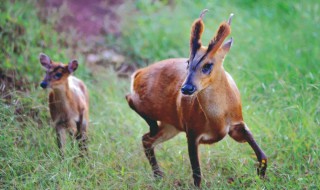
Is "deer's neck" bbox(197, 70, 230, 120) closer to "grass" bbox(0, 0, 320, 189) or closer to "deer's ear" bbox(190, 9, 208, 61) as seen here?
"deer's ear" bbox(190, 9, 208, 61)

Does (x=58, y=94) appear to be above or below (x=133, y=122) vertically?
above

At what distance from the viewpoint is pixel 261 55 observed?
8.99 m

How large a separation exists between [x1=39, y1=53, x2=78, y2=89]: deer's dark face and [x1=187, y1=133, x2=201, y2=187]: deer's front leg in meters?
2.00

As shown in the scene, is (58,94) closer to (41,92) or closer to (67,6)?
(41,92)

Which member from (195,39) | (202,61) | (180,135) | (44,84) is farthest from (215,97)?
(44,84)

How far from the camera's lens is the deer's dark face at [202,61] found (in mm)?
5538

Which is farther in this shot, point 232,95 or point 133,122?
point 133,122

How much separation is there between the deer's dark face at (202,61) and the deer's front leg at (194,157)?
0.54m

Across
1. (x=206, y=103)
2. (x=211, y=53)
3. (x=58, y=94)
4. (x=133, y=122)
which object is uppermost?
(x=211, y=53)

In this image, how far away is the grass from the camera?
245 inches

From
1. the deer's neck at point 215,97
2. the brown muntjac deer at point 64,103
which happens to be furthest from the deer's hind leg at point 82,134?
the deer's neck at point 215,97

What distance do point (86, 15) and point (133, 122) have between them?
3473 millimetres

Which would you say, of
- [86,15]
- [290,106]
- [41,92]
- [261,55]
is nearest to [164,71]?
[290,106]

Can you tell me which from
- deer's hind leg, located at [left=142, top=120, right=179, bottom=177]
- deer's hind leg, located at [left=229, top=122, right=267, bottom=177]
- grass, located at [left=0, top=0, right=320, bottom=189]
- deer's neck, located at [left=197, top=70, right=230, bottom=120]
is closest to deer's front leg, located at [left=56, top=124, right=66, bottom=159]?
grass, located at [left=0, top=0, right=320, bottom=189]
